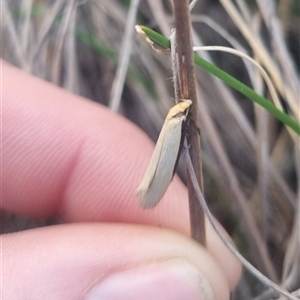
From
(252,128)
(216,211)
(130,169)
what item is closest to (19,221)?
(130,169)

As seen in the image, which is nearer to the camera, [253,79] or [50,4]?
[253,79]

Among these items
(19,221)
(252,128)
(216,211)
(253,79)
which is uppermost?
(253,79)

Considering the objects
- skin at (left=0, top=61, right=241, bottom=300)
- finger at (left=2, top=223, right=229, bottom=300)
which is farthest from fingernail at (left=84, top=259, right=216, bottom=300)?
skin at (left=0, top=61, right=241, bottom=300)

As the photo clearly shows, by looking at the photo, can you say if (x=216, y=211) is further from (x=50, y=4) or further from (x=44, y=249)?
(x=50, y=4)

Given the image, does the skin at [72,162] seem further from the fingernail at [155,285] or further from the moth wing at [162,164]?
the moth wing at [162,164]

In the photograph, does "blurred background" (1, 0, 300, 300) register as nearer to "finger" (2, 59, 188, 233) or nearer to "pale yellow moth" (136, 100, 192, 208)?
"finger" (2, 59, 188, 233)
